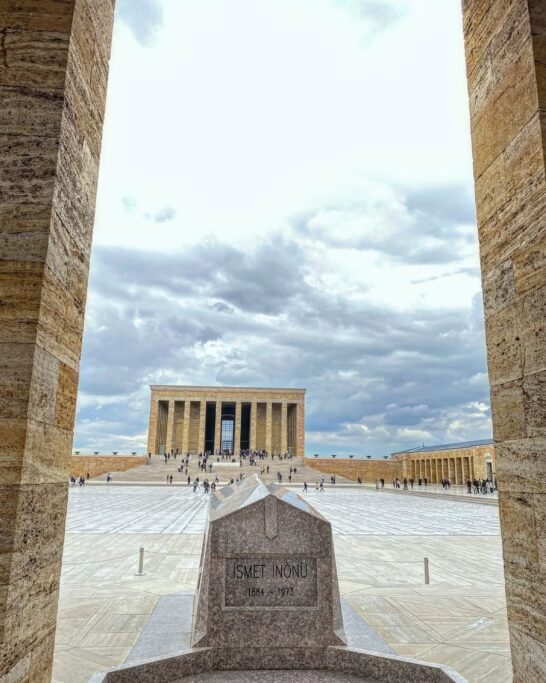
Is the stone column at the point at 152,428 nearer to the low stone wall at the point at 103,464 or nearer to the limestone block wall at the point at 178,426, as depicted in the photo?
the limestone block wall at the point at 178,426

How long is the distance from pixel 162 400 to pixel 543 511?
2693 inches

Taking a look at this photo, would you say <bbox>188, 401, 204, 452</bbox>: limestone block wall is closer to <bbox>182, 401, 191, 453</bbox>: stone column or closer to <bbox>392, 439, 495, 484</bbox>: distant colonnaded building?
<bbox>182, 401, 191, 453</bbox>: stone column

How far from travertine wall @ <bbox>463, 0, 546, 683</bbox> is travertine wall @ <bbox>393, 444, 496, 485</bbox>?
35338 millimetres

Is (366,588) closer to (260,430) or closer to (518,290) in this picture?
(518,290)

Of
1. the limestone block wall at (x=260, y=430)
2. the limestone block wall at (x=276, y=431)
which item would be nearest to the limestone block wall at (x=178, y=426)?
the limestone block wall at (x=260, y=430)

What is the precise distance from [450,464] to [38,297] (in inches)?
2087

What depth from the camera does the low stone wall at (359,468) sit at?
2313 inches

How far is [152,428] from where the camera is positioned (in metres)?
67.9

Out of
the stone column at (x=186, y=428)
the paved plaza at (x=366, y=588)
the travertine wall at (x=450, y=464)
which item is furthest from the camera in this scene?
the stone column at (x=186, y=428)

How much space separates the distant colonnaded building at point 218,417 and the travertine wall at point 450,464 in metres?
13.5

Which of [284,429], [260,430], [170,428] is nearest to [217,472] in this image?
[170,428]

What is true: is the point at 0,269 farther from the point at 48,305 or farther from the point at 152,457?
the point at 152,457

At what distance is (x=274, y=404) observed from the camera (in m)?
72.7

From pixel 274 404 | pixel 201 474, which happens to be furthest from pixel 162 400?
pixel 201 474
